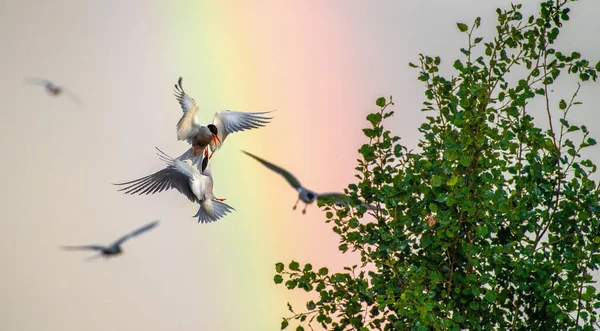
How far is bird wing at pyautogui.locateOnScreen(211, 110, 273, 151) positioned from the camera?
12.6ft

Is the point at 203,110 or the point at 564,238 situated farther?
the point at 203,110

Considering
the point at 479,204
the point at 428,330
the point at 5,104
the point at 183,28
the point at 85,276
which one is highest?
the point at 183,28

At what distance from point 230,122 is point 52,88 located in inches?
34.6

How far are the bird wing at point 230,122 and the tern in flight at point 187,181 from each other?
11 centimetres

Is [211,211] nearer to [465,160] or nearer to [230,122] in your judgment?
[230,122]

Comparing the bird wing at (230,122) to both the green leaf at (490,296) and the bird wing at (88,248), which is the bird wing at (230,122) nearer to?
the bird wing at (88,248)

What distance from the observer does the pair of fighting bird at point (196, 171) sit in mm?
3664

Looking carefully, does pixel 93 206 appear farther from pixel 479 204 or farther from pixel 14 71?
pixel 479 204

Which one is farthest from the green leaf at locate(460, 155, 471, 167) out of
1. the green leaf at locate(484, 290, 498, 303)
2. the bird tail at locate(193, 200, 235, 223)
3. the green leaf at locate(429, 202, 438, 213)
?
the bird tail at locate(193, 200, 235, 223)

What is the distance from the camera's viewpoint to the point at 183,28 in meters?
4.44

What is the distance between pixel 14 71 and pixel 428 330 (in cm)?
246

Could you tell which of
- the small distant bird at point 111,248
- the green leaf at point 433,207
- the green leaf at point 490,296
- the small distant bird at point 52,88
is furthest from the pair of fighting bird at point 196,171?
the green leaf at point 490,296

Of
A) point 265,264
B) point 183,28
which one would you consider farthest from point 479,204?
point 183,28

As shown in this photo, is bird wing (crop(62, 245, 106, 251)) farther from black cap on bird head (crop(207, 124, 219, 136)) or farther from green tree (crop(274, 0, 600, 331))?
green tree (crop(274, 0, 600, 331))
